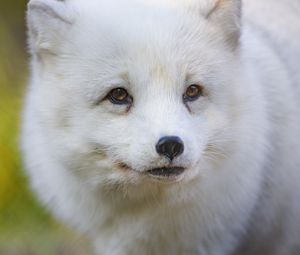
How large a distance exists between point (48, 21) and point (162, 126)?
28.8 inches

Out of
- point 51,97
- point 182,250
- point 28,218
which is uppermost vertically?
point 51,97

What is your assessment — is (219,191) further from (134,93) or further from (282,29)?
(282,29)

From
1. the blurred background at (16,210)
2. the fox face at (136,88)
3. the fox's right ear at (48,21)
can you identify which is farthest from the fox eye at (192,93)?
the blurred background at (16,210)

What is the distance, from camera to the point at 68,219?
14.9ft

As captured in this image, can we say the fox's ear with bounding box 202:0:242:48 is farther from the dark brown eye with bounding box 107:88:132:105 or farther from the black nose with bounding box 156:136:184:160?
the black nose with bounding box 156:136:184:160

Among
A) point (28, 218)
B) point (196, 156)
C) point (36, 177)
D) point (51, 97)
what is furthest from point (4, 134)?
point (196, 156)

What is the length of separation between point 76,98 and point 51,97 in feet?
0.50

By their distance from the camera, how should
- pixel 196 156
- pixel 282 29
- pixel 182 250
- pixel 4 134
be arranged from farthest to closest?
pixel 4 134
pixel 282 29
pixel 182 250
pixel 196 156

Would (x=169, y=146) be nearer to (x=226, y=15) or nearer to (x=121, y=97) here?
(x=121, y=97)

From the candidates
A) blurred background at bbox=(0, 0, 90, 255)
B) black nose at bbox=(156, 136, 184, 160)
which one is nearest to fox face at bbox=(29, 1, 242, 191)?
black nose at bbox=(156, 136, 184, 160)

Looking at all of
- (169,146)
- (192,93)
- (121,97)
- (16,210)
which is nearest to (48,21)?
(121,97)

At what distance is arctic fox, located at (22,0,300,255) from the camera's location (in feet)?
12.8

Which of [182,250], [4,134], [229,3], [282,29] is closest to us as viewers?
[229,3]

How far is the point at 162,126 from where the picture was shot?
148 inches
